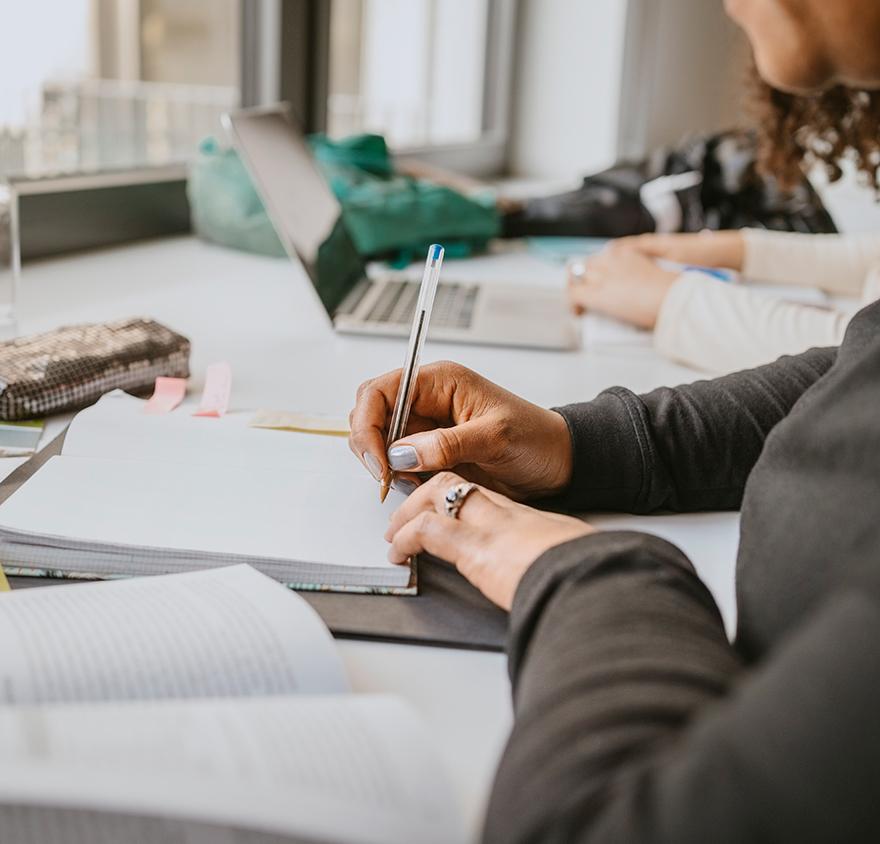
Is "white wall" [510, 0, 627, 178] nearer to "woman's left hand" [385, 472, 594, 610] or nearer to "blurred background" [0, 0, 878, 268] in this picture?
"blurred background" [0, 0, 878, 268]

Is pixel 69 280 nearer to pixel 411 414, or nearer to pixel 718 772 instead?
pixel 411 414

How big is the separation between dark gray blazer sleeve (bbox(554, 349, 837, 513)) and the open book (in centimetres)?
29

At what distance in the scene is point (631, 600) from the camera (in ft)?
1.64

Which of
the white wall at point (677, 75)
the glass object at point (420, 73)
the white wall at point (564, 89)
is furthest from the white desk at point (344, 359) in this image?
the white wall at point (677, 75)

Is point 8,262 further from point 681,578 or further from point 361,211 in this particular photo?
point 681,578

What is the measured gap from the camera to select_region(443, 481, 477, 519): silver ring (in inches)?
25.7

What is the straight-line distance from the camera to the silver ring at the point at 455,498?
0.65 metres

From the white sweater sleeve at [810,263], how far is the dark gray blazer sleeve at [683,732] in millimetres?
1169

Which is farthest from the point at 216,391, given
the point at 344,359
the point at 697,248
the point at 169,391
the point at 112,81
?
the point at 112,81

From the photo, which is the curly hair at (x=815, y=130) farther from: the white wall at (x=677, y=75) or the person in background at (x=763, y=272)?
the white wall at (x=677, y=75)

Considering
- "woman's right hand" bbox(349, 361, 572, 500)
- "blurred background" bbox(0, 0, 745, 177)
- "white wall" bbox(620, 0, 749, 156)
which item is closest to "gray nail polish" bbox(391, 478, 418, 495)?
"woman's right hand" bbox(349, 361, 572, 500)

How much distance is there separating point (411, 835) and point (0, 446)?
548mm

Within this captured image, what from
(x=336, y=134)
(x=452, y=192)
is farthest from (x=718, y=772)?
(x=336, y=134)

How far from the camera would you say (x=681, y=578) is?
0.54m
